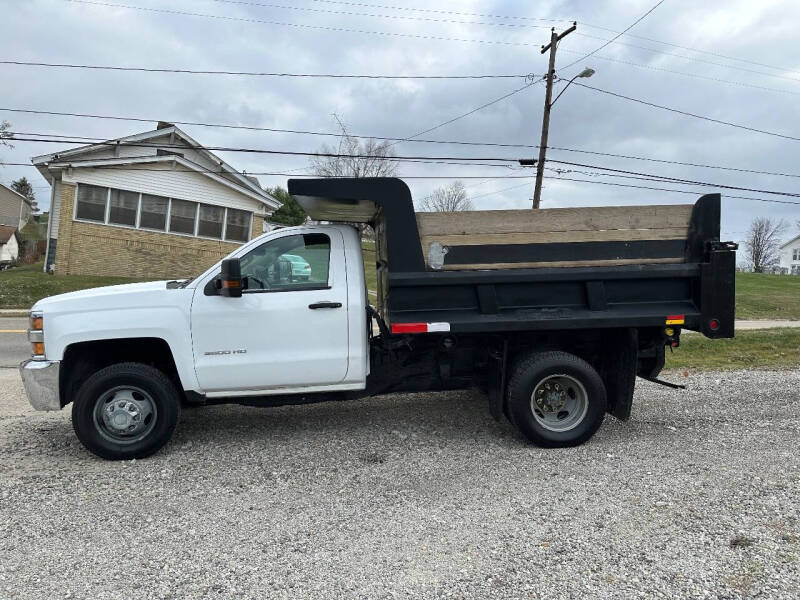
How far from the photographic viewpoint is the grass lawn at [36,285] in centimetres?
1722

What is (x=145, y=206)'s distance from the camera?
73.7 ft

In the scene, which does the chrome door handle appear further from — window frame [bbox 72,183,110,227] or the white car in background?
window frame [bbox 72,183,110,227]

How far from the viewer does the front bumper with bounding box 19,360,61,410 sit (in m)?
4.75

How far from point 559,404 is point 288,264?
269 cm

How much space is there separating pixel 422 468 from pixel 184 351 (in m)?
2.15

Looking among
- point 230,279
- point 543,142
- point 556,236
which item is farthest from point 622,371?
point 543,142

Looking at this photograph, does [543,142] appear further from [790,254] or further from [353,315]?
[790,254]

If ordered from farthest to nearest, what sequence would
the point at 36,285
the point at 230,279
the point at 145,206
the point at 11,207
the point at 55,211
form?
the point at 11,207 < the point at 145,206 < the point at 55,211 < the point at 36,285 < the point at 230,279

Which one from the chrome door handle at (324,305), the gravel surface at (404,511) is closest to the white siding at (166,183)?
the gravel surface at (404,511)

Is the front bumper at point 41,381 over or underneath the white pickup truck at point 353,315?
underneath

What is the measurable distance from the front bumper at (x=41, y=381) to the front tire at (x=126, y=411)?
19 centimetres

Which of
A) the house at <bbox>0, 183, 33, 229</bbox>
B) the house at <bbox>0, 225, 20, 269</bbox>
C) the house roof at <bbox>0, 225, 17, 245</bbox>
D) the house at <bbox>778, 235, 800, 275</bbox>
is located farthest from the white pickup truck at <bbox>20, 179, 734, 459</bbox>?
the house at <bbox>778, 235, 800, 275</bbox>

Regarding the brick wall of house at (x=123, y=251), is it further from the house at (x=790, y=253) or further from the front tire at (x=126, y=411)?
the house at (x=790, y=253)

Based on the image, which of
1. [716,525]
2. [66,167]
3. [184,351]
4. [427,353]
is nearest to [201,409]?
[184,351]
